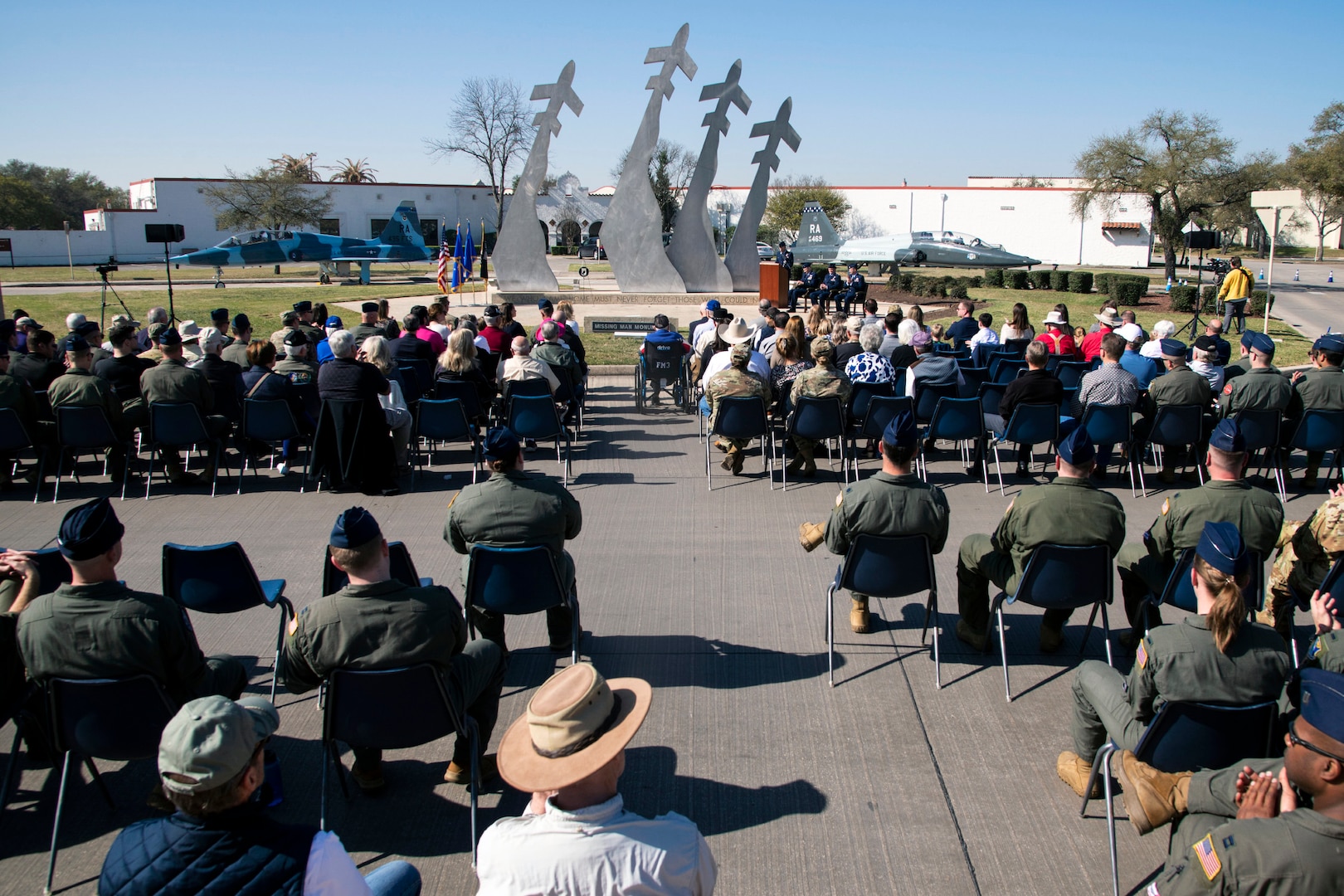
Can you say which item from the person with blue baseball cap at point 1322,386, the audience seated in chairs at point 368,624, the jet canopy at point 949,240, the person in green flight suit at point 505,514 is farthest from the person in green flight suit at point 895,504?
the jet canopy at point 949,240

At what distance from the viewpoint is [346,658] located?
3434mm

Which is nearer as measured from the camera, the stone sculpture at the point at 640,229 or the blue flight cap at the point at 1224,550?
the blue flight cap at the point at 1224,550

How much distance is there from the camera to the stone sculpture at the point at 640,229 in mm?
20719

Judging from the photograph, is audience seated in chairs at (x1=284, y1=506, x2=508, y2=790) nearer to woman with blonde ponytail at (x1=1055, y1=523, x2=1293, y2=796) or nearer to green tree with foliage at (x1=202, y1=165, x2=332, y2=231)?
woman with blonde ponytail at (x1=1055, y1=523, x2=1293, y2=796)

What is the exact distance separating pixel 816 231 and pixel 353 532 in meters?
43.6

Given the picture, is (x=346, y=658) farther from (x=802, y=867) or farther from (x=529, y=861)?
(x=802, y=867)

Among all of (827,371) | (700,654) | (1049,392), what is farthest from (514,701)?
(1049,392)

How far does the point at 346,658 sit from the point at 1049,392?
267 inches

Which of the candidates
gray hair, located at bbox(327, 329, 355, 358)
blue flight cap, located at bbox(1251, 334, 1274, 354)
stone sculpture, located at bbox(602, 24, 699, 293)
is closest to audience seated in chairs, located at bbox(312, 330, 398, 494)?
gray hair, located at bbox(327, 329, 355, 358)

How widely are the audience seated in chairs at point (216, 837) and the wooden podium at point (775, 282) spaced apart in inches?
837

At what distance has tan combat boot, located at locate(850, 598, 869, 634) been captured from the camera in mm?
5461

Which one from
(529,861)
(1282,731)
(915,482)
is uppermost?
(915,482)

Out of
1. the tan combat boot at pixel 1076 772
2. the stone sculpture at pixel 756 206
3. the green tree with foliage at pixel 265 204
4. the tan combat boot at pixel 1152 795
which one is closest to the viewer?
the tan combat boot at pixel 1152 795

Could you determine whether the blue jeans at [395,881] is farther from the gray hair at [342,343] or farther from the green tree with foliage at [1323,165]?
the green tree with foliage at [1323,165]
